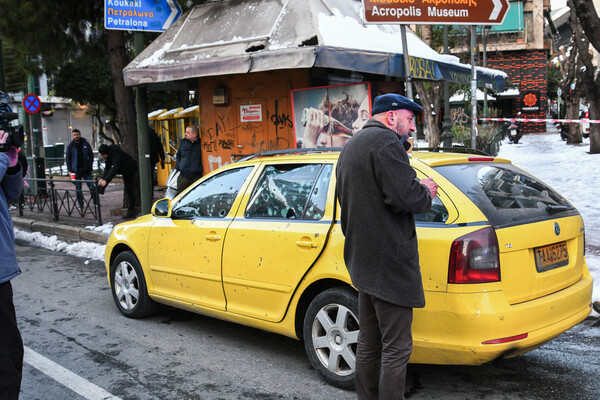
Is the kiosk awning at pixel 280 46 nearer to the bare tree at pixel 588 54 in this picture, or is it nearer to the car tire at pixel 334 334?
the bare tree at pixel 588 54

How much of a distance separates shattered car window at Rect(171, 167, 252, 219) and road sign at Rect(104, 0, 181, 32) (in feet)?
15.7

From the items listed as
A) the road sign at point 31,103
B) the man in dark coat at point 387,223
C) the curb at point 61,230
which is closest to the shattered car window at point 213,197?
the man in dark coat at point 387,223

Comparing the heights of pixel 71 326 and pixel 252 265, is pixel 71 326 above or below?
below

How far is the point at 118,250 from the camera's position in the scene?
229 inches

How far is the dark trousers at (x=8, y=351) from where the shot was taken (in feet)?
9.48

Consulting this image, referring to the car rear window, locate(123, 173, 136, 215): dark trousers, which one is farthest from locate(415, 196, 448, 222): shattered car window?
locate(123, 173, 136, 215): dark trousers

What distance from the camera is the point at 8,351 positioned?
2.91 meters

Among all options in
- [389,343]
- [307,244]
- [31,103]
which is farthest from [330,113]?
→ [31,103]

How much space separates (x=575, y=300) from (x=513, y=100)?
Answer: 1660 inches

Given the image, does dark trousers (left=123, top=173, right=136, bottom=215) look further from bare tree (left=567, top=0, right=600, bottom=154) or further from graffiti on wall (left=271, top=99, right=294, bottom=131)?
bare tree (left=567, top=0, right=600, bottom=154)

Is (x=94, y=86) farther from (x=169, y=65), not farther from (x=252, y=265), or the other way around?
(x=252, y=265)

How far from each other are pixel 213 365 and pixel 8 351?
1769 millimetres

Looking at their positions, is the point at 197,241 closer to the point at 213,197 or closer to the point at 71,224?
the point at 213,197

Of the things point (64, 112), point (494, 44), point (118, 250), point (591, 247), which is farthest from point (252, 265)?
point (64, 112)
